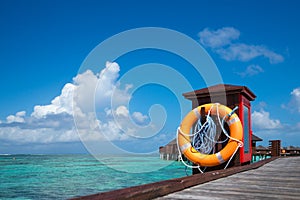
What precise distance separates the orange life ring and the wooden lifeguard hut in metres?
0.22

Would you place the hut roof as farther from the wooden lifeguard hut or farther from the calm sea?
the calm sea

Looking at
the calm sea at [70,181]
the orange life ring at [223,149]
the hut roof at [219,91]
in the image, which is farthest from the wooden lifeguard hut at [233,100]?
the calm sea at [70,181]

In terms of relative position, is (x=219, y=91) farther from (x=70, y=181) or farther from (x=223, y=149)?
(x=70, y=181)

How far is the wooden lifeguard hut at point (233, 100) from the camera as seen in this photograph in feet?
17.3

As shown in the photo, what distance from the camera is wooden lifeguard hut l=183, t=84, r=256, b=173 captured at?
5.28 m

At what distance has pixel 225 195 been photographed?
1.91 metres

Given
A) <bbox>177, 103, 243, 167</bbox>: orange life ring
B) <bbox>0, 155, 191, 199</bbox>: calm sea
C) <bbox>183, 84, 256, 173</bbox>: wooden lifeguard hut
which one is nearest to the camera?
<bbox>177, 103, 243, 167</bbox>: orange life ring

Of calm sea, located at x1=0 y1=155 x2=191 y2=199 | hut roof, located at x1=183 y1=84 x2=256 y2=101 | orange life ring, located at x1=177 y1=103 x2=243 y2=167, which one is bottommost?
calm sea, located at x1=0 y1=155 x2=191 y2=199

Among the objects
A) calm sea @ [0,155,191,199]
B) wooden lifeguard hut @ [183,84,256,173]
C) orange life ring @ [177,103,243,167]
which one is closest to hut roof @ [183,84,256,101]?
wooden lifeguard hut @ [183,84,256,173]

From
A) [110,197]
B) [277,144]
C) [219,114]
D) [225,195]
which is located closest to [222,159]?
[219,114]

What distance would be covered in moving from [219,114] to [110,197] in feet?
13.4

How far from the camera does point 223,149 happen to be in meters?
5.12

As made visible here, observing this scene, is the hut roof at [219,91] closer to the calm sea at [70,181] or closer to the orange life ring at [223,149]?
the orange life ring at [223,149]

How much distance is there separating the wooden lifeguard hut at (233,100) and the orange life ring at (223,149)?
22 centimetres
